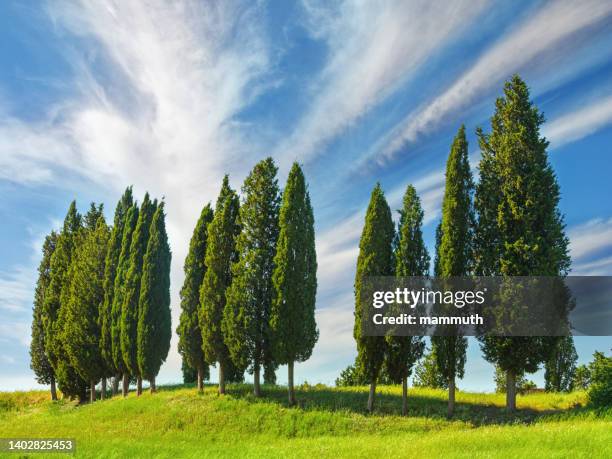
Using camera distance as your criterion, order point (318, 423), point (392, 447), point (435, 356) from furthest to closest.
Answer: point (435, 356)
point (318, 423)
point (392, 447)

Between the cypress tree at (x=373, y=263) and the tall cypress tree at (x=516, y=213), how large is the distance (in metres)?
4.79

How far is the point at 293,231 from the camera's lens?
99.4ft

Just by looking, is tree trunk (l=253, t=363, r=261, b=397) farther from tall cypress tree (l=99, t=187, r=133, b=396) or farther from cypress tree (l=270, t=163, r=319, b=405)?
tall cypress tree (l=99, t=187, r=133, b=396)

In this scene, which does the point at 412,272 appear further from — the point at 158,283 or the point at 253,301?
the point at 158,283

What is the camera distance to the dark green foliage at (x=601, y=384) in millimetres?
24675

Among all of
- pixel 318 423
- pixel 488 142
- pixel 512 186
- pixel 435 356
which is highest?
pixel 488 142

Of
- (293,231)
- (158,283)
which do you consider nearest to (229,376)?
(158,283)

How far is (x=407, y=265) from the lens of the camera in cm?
2839

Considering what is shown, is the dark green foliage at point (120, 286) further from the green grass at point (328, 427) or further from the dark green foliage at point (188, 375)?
the dark green foliage at point (188, 375)

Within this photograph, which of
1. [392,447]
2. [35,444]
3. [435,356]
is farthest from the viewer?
[435,356]

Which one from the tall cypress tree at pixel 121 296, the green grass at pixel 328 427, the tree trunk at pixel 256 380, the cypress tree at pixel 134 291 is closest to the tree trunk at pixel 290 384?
the green grass at pixel 328 427

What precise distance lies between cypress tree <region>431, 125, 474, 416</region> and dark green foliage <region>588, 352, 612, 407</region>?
5.91 metres

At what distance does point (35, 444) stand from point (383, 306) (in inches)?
663

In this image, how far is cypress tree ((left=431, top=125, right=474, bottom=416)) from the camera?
26938 mm
